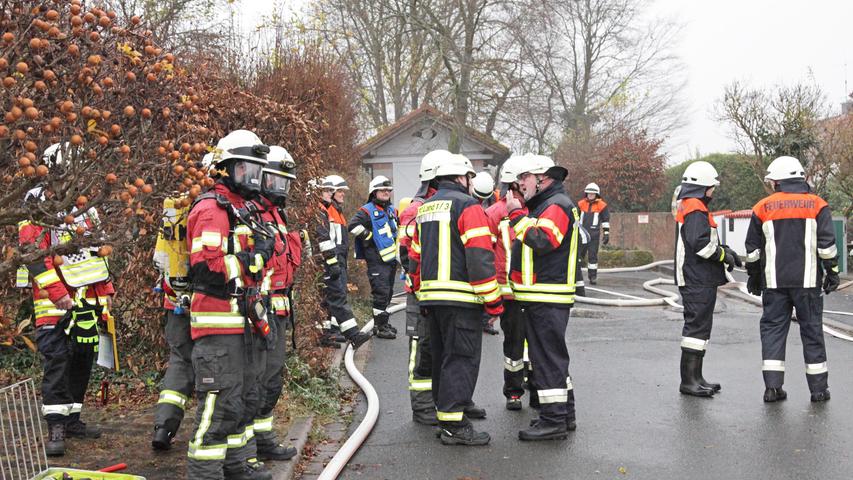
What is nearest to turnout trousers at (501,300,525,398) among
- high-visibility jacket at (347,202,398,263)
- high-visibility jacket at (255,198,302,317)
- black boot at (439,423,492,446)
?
black boot at (439,423,492,446)

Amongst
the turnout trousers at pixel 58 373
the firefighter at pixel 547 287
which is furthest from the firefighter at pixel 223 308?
the firefighter at pixel 547 287

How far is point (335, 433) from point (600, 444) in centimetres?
195

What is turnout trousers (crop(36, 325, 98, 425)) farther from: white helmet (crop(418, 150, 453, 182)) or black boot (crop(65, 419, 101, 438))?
white helmet (crop(418, 150, 453, 182))

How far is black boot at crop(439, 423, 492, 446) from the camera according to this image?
19.7 ft

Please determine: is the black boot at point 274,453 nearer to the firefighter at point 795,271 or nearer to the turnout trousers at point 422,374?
the turnout trousers at point 422,374

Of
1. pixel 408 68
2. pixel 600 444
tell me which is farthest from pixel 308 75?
pixel 408 68

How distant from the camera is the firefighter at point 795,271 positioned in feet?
23.4

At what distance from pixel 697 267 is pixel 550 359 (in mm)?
2043

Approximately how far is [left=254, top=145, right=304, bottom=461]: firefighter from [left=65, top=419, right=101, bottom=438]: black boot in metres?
1.23

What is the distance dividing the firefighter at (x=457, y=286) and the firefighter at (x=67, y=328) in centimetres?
231

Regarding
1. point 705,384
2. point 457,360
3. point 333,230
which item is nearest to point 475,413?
point 457,360

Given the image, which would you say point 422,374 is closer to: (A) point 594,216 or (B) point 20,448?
(B) point 20,448

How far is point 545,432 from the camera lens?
6086mm

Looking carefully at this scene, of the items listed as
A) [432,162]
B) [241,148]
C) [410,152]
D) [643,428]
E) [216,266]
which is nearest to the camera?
[216,266]
